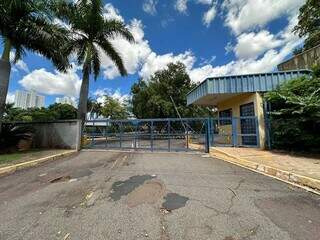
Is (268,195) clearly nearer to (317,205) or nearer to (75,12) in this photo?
(317,205)

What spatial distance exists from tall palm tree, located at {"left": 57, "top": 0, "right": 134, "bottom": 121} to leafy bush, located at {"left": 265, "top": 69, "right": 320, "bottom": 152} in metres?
12.1

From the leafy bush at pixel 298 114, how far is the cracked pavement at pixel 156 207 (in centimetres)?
426

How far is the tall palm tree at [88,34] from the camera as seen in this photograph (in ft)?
56.0

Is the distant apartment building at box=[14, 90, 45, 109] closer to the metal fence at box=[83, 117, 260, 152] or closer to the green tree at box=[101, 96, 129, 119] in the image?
the green tree at box=[101, 96, 129, 119]

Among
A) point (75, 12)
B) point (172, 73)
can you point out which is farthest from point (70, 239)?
point (172, 73)

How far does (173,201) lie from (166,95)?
29.2m

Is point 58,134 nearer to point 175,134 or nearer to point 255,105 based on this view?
point 175,134

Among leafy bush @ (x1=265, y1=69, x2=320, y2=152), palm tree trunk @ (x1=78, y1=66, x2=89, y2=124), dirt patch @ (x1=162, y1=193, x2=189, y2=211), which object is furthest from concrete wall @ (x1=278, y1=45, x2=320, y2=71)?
palm tree trunk @ (x1=78, y1=66, x2=89, y2=124)

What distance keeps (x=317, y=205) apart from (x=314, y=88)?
23.9ft

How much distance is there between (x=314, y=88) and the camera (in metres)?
10.3

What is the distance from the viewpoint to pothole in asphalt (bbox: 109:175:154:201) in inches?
217

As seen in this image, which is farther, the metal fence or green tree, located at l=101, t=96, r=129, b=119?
green tree, located at l=101, t=96, r=129, b=119

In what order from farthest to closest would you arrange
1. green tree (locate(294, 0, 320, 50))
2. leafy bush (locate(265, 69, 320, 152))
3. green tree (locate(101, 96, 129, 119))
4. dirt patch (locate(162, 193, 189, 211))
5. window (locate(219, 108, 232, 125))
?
1. green tree (locate(101, 96, 129, 119))
2. green tree (locate(294, 0, 320, 50))
3. window (locate(219, 108, 232, 125))
4. leafy bush (locate(265, 69, 320, 152))
5. dirt patch (locate(162, 193, 189, 211))

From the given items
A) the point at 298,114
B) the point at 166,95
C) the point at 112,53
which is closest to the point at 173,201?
the point at 298,114
